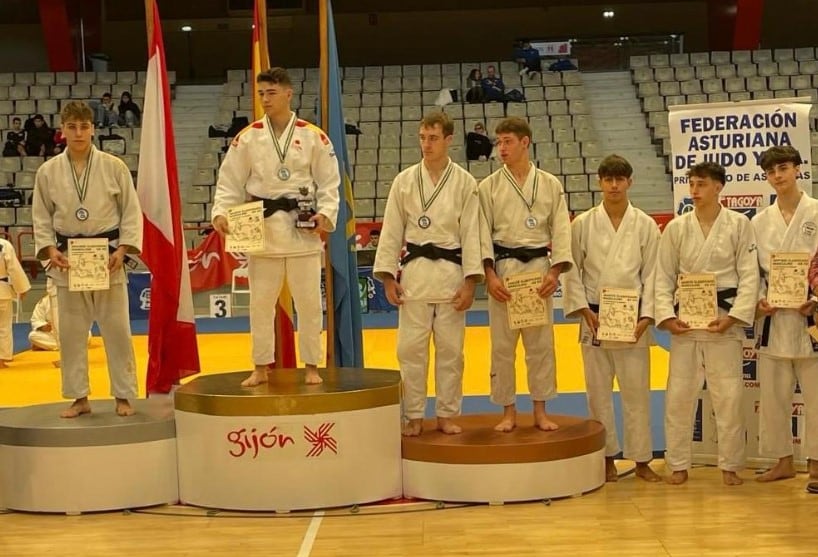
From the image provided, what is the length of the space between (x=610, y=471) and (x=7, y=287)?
6.85m

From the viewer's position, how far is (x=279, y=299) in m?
6.28

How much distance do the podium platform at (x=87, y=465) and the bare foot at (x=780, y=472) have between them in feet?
10.2

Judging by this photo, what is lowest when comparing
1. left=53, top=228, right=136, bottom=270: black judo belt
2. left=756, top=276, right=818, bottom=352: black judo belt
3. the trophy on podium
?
left=756, top=276, right=818, bottom=352: black judo belt

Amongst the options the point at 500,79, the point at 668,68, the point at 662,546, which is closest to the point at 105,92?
the point at 500,79

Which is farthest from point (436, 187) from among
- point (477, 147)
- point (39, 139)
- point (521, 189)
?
point (39, 139)

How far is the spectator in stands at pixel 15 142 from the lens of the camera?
708 inches

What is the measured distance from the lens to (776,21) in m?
23.2

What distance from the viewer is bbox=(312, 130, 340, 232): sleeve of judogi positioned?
5387mm

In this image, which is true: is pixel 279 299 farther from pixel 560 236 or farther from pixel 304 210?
pixel 560 236

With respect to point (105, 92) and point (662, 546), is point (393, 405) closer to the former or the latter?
point (662, 546)

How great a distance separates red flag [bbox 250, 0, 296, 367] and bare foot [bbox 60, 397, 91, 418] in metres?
1.18

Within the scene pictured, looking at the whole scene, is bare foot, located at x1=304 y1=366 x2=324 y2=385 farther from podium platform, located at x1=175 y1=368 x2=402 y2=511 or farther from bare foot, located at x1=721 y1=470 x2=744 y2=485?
bare foot, located at x1=721 y1=470 x2=744 y2=485

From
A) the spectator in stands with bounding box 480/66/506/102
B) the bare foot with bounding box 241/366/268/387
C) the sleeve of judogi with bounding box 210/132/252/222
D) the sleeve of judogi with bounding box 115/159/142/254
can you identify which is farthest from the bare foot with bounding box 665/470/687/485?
the spectator in stands with bounding box 480/66/506/102

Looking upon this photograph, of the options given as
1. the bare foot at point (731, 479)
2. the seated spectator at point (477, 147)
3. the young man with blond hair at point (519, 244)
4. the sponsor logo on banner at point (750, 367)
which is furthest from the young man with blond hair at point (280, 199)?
the seated spectator at point (477, 147)
